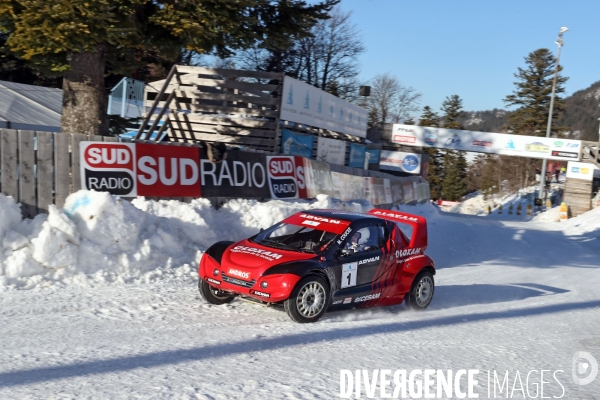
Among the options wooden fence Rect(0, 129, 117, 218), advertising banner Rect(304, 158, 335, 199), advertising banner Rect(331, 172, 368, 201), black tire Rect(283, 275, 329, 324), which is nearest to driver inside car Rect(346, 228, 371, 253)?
black tire Rect(283, 275, 329, 324)

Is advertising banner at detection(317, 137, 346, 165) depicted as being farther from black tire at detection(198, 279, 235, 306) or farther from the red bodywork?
black tire at detection(198, 279, 235, 306)

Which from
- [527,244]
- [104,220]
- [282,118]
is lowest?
[527,244]

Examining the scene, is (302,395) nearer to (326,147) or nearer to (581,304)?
(581,304)

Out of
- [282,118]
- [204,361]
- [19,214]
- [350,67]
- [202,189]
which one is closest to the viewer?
[204,361]

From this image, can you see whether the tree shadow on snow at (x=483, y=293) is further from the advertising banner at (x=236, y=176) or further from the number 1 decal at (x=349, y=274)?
the advertising banner at (x=236, y=176)

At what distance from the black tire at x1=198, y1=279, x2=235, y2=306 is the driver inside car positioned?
5.76 feet

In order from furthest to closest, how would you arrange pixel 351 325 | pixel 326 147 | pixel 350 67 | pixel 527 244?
1. pixel 350 67
2. pixel 326 147
3. pixel 527 244
4. pixel 351 325

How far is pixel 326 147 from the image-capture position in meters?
24.7

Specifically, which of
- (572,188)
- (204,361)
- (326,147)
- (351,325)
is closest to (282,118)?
(326,147)

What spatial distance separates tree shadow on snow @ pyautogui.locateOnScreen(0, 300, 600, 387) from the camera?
5312 mm

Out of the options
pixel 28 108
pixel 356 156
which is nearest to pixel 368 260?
pixel 28 108

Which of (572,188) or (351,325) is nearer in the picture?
(351,325)

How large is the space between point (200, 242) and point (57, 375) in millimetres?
6044

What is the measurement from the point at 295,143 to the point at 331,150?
507cm
